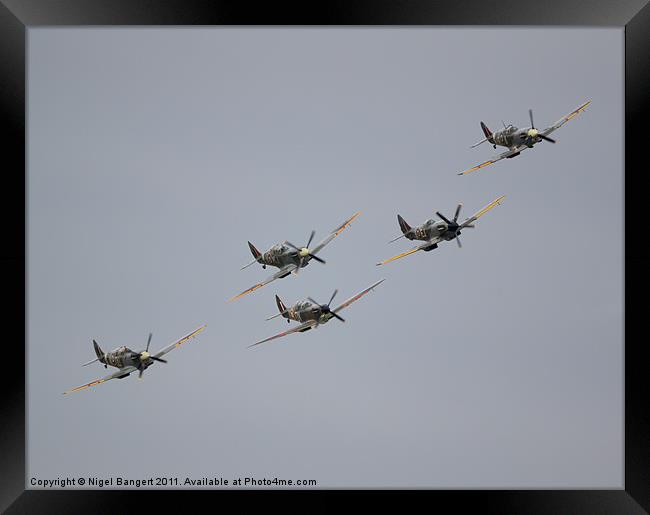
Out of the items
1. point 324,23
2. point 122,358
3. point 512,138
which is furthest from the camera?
point 512,138

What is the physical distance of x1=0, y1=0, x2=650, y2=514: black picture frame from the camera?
15.2 metres

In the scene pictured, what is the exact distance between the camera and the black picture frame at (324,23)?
15180mm

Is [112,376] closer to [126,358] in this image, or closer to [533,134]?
[126,358]

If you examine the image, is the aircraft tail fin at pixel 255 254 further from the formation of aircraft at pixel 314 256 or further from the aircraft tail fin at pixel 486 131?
the aircraft tail fin at pixel 486 131

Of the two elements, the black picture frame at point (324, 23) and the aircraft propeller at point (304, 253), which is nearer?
the black picture frame at point (324, 23)

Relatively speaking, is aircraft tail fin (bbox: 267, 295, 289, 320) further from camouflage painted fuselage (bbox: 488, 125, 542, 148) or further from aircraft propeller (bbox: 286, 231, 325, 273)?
camouflage painted fuselage (bbox: 488, 125, 542, 148)

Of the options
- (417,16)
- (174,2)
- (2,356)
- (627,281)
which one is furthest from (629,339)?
(2,356)

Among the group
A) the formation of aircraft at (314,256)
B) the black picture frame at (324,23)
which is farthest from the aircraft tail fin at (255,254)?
the black picture frame at (324,23)

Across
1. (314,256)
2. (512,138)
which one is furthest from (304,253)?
(512,138)

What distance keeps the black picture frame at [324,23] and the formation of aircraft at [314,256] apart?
8.73 feet

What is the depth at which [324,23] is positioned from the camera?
1530 cm

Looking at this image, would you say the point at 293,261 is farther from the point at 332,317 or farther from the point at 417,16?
the point at 417,16

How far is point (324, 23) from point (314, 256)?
591 cm

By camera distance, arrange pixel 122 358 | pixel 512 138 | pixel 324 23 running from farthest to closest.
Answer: pixel 512 138 < pixel 122 358 < pixel 324 23
